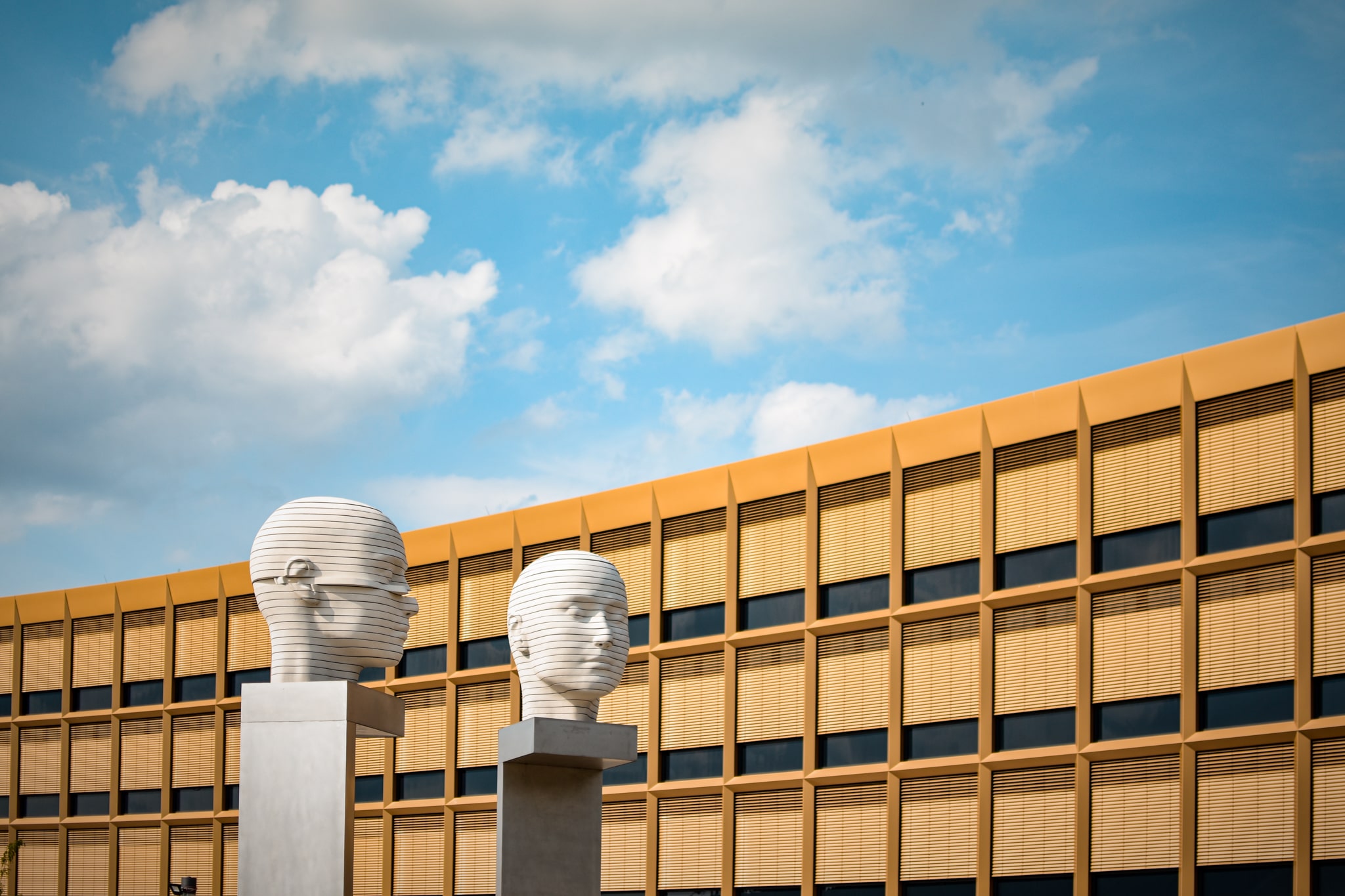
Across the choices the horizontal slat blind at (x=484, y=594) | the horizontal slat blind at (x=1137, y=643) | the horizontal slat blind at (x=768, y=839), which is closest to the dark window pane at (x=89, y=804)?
the horizontal slat blind at (x=484, y=594)

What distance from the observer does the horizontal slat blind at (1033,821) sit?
32.6 metres

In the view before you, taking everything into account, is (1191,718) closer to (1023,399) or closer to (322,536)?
(1023,399)

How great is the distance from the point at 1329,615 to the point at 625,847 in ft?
60.4

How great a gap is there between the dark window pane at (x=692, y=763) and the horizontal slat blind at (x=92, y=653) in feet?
66.2

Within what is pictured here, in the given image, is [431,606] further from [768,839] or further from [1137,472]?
[1137,472]

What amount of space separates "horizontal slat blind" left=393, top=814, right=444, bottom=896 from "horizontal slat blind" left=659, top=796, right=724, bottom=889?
713 centimetres

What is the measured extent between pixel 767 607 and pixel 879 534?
3.66 meters

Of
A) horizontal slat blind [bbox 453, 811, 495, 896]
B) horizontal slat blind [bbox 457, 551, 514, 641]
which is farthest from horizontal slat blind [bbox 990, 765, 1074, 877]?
horizontal slat blind [bbox 457, 551, 514, 641]

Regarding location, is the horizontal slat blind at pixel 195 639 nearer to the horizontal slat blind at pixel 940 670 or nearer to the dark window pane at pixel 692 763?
the dark window pane at pixel 692 763

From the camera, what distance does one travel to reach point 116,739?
48688 mm

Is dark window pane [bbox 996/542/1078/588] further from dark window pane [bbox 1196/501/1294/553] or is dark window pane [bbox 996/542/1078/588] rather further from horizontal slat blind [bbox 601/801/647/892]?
horizontal slat blind [bbox 601/801/647/892]

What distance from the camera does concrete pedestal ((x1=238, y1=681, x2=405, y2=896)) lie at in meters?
21.1

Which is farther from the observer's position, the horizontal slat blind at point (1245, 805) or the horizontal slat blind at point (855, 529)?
the horizontal slat blind at point (855, 529)

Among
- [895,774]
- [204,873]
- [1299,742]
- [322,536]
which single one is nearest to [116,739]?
[204,873]
